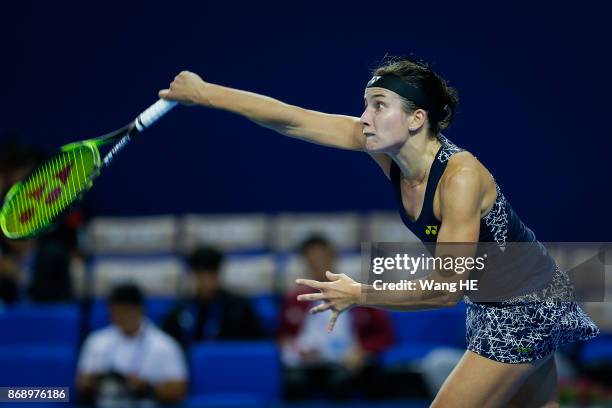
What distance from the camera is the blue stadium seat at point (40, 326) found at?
21.3ft

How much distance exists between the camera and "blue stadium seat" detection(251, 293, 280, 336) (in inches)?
258

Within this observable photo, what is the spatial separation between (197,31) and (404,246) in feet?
8.23

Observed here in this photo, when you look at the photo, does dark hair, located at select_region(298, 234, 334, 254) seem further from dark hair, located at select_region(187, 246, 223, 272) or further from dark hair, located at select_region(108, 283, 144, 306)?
dark hair, located at select_region(108, 283, 144, 306)

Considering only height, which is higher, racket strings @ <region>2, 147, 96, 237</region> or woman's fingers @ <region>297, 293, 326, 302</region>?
racket strings @ <region>2, 147, 96, 237</region>

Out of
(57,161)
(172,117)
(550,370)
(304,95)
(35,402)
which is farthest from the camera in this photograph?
(172,117)

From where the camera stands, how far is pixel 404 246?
616 cm

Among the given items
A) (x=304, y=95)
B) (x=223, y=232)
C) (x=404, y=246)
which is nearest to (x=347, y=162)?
(x=304, y=95)

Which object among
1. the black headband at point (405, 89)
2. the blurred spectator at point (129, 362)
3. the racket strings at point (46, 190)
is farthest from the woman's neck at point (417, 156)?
the blurred spectator at point (129, 362)

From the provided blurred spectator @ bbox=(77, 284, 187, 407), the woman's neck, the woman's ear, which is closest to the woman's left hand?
the woman's neck

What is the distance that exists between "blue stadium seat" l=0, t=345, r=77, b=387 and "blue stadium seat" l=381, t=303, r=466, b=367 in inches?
75.5

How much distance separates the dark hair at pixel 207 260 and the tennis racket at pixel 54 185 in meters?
2.21

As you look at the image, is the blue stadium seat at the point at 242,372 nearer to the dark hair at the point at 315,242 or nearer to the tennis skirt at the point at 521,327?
the dark hair at the point at 315,242

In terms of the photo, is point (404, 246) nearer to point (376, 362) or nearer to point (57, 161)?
point (376, 362)

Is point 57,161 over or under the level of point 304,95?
under
